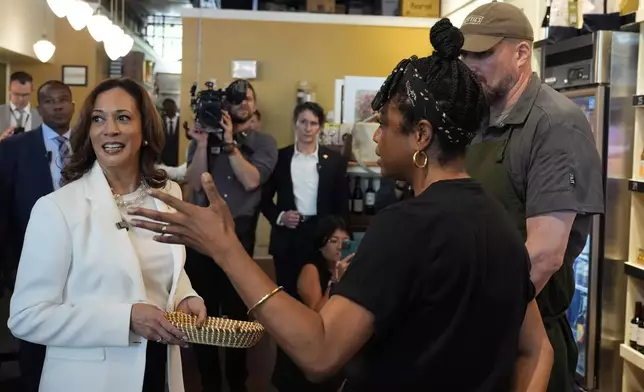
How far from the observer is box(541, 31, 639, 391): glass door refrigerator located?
313 centimetres

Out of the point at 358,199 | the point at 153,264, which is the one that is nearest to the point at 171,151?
the point at 358,199

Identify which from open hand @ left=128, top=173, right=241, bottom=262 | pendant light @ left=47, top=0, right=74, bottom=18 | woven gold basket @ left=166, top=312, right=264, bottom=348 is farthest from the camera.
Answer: pendant light @ left=47, top=0, right=74, bottom=18

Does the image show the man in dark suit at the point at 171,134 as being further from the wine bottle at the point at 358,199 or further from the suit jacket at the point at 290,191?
the suit jacket at the point at 290,191

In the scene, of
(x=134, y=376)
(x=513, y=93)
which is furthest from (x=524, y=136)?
(x=134, y=376)

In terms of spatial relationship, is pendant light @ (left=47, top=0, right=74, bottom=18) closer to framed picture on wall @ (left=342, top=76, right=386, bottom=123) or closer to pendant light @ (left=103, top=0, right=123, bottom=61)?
pendant light @ (left=103, top=0, right=123, bottom=61)

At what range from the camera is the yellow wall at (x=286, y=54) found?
22.4ft

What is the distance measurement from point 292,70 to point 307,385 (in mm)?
4181

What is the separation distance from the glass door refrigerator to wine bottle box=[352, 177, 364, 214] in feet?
5.77

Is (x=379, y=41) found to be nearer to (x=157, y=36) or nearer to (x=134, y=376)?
(x=134, y=376)

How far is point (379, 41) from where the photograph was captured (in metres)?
7.02

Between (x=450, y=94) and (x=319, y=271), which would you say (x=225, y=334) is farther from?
(x=319, y=271)

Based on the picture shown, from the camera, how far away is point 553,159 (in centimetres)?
169

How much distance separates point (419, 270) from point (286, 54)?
606cm

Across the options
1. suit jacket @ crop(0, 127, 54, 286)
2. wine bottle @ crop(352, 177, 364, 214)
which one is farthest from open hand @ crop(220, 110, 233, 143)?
wine bottle @ crop(352, 177, 364, 214)
